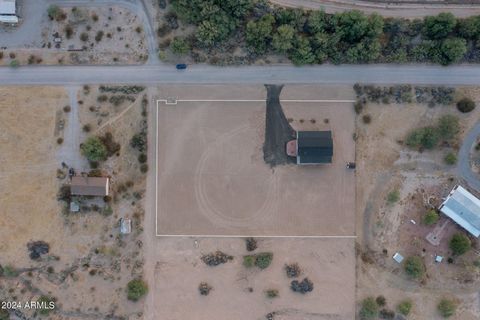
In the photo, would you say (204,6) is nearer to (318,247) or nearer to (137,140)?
(137,140)

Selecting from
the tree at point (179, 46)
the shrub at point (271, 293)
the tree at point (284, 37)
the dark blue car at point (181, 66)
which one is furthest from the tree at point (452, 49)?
the shrub at point (271, 293)

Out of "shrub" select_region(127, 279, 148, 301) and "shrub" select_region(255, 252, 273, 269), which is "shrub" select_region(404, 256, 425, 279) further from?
"shrub" select_region(127, 279, 148, 301)

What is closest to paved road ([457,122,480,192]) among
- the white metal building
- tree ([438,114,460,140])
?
tree ([438,114,460,140])

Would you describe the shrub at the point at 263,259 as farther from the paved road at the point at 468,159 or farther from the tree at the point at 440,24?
the tree at the point at 440,24

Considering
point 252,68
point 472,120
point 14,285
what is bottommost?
→ point 14,285

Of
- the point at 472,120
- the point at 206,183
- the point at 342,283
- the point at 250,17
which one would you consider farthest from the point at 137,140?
the point at 472,120

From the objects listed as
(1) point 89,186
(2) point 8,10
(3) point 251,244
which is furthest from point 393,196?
(2) point 8,10
